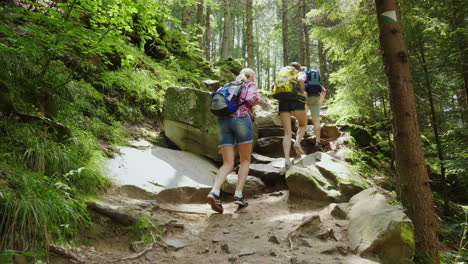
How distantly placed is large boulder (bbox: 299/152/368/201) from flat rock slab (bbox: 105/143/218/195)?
224cm

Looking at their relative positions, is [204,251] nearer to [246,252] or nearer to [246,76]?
[246,252]

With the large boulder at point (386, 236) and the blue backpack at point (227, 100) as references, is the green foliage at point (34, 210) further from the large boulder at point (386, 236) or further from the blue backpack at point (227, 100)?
the large boulder at point (386, 236)

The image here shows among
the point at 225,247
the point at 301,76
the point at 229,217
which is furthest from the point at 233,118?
the point at 301,76

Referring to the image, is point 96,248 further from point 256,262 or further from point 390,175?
point 390,175

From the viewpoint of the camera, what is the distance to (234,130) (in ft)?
15.7

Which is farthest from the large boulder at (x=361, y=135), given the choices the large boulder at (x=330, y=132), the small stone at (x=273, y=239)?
the small stone at (x=273, y=239)

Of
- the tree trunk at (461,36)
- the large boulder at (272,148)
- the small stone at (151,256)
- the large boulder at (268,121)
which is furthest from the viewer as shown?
the large boulder at (268,121)

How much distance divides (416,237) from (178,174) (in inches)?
156

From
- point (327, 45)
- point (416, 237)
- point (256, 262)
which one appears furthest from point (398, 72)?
point (327, 45)

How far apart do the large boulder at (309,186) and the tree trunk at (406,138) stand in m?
1.42

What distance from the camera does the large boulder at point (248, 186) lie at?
18.9ft

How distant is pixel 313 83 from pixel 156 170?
4.58 meters

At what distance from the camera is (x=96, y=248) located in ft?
9.78

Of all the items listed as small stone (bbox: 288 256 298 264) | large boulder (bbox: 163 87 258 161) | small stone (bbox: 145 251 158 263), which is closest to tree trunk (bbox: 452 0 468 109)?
large boulder (bbox: 163 87 258 161)
